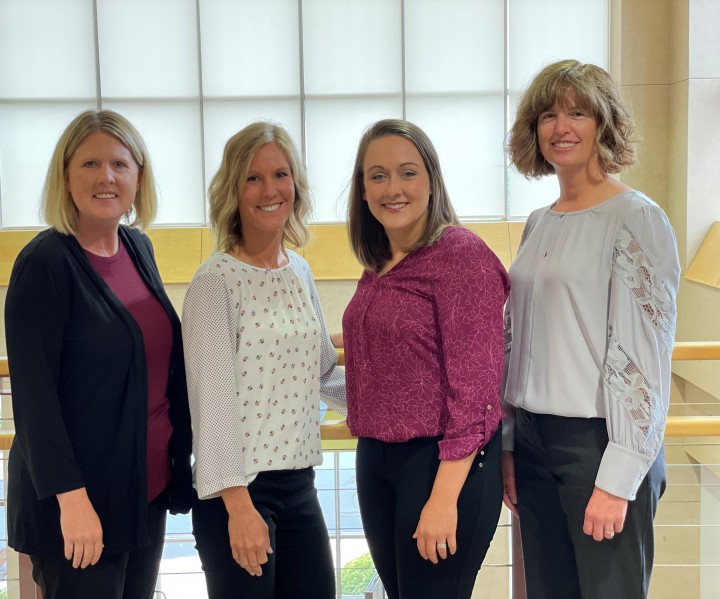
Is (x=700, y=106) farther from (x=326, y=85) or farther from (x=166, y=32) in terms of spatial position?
(x=166, y=32)

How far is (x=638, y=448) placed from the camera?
1875 millimetres

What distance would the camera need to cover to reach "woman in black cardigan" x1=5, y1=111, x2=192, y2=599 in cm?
188

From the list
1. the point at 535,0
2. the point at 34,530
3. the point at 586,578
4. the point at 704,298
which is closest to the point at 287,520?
the point at 34,530

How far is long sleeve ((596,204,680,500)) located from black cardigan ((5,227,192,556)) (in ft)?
3.69

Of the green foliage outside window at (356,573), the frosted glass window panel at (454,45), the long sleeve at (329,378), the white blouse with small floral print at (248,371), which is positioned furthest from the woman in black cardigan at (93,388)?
the frosted glass window panel at (454,45)

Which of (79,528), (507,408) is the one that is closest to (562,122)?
(507,408)

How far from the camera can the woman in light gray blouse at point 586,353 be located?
6.17 feet

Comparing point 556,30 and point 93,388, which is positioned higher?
point 556,30

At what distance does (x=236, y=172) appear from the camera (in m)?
2.10

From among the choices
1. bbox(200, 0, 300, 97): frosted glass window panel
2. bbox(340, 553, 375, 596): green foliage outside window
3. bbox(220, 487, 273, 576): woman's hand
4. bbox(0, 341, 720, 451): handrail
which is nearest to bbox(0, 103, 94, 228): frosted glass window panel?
bbox(200, 0, 300, 97): frosted glass window panel

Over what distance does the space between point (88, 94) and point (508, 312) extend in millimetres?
9464

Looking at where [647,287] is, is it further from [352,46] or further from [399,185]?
[352,46]

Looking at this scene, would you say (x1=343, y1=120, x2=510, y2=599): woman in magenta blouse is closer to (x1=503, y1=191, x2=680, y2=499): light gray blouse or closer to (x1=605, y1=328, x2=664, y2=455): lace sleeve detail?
(x1=503, y1=191, x2=680, y2=499): light gray blouse

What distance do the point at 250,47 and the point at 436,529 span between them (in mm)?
9408
